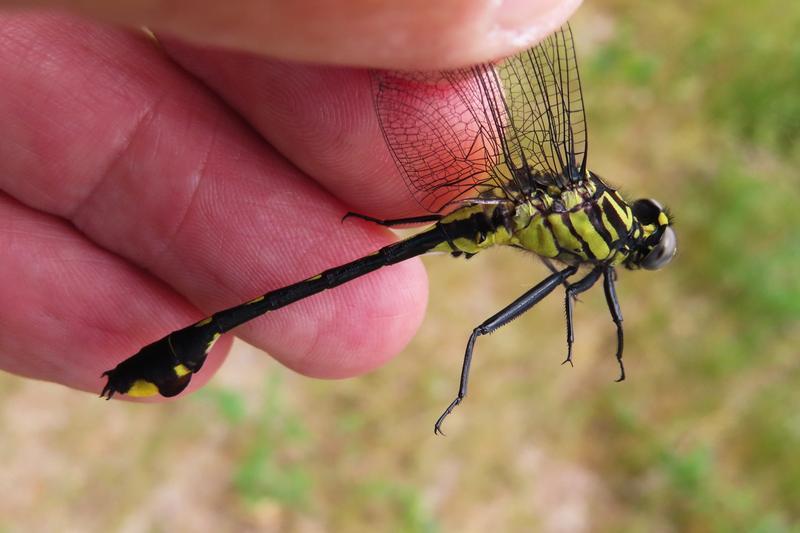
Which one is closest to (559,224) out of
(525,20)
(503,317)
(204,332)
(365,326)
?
(503,317)

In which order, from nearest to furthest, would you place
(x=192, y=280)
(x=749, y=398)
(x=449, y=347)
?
1. (x=192, y=280)
2. (x=449, y=347)
3. (x=749, y=398)

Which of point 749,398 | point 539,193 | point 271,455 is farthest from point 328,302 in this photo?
point 749,398

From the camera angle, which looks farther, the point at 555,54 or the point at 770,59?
the point at 770,59

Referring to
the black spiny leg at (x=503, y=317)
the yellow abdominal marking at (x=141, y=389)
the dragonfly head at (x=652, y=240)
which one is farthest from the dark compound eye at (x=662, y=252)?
the yellow abdominal marking at (x=141, y=389)

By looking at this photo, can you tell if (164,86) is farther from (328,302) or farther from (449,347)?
(449,347)

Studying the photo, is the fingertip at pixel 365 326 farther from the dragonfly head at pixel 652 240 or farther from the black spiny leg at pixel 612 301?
the dragonfly head at pixel 652 240
